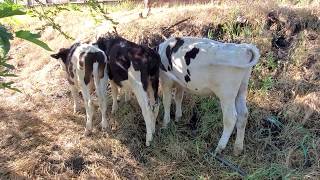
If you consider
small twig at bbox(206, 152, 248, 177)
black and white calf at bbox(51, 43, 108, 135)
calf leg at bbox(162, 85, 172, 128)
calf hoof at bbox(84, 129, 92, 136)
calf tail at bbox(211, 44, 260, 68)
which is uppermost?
calf tail at bbox(211, 44, 260, 68)

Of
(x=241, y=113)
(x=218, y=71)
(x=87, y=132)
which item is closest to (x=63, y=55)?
(x=87, y=132)

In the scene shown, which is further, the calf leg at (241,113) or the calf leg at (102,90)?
the calf leg at (102,90)

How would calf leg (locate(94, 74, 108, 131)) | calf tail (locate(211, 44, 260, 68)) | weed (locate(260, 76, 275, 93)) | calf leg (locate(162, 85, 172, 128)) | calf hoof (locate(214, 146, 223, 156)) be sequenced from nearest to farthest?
calf tail (locate(211, 44, 260, 68)), calf hoof (locate(214, 146, 223, 156)), calf leg (locate(94, 74, 108, 131)), calf leg (locate(162, 85, 172, 128)), weed (locate(260, 76, 275, 93))

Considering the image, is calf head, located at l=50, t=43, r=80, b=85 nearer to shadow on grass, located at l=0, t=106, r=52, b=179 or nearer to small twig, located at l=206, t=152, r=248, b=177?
shadow on grass, located at l=0, t=106, r=52, b=179

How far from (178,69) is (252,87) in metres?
1.42

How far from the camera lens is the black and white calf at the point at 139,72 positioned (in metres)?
5.18

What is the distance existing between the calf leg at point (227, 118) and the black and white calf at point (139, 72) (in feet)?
3.00

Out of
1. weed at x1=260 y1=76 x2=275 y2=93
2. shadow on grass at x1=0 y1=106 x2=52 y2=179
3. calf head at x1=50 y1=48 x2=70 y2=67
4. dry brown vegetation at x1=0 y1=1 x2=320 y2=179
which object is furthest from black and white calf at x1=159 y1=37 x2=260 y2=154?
shadow on grass at x1=0 y1=106 x2=52 y2=179

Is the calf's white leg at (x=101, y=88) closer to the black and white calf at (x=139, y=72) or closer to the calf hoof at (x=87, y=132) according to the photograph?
the black and white calf at (x=139, y=72)

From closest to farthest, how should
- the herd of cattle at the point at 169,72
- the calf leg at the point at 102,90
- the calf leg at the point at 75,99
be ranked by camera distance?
the herd of cattle at the point at 169,72, the calf leg at the point at 102,90, the calf leg at the point at 75,99

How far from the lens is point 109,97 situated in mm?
6605

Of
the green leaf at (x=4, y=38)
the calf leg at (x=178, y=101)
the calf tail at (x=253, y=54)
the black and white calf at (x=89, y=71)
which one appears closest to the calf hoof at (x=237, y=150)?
the calf leg at (x=178, y=101)

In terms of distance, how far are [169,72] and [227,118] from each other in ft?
3.22

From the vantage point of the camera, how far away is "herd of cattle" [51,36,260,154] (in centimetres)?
481
